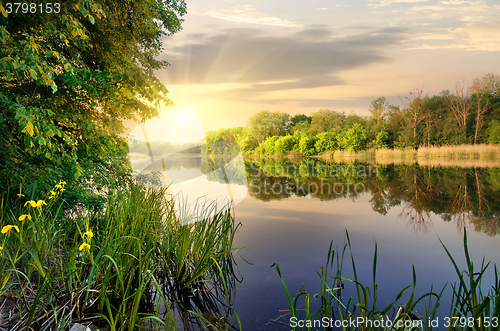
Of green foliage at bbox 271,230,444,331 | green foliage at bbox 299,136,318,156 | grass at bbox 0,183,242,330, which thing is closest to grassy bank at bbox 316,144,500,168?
green foliage at bbox 299,136,318,156

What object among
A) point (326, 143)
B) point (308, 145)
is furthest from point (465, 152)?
point (308, 145)

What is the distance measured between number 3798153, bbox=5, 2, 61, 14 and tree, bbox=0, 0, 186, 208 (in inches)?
2.7

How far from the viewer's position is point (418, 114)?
29188 millimetres

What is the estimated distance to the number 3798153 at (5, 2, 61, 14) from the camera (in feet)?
9.92

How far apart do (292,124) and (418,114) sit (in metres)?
20.5

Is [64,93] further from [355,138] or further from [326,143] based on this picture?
[326,143]

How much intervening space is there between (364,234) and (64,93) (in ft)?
19.6

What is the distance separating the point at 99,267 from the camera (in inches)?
82.9

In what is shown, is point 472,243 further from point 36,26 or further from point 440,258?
point 36,26

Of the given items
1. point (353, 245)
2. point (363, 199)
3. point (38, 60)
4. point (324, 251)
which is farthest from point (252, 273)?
point (363, 199)

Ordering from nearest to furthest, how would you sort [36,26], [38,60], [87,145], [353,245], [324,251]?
1. [38,60]
2. [36,26]
3. [87,145]
4. [324,251]
5. [353,245]

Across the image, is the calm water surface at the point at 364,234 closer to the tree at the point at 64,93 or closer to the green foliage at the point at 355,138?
the tree at the point at 64,93

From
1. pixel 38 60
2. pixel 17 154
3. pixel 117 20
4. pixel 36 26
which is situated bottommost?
pixel 17 154

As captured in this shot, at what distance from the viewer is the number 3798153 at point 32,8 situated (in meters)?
3.02
